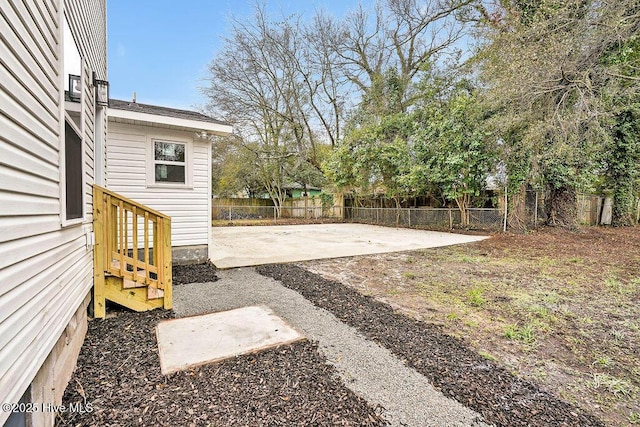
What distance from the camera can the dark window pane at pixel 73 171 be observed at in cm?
230

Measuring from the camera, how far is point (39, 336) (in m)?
1.55

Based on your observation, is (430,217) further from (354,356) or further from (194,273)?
(354,356)

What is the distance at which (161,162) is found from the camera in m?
5.51

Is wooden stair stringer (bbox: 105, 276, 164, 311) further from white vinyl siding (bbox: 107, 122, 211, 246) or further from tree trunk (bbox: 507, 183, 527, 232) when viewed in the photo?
tree trunk (bbox: 507, 183, 527, 232)

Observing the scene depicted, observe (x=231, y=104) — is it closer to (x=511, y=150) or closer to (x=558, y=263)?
(x=511, y=150)

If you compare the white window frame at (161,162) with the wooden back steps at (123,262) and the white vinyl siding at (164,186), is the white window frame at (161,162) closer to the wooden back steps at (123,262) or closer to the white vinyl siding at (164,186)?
the white vinyl siding at (164,186)

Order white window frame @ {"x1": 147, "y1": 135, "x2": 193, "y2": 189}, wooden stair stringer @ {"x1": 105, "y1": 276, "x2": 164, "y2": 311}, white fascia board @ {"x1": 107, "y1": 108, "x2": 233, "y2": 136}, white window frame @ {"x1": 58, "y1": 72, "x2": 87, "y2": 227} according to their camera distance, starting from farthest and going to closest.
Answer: white window frame @ {"x1": 147, "y1": 135, "x2": 193, "y2": 189}, white fascia board @ {"x1": 107, "y1": 108, "x2": 233, "y2": 136}, wooden stair stringer @ {"x1": 105, "y1": 276, "x2": 164, "y2": 311}, white window frame @ {"x1": 58, "y1": 72, "x2": 87, "y2": 227}

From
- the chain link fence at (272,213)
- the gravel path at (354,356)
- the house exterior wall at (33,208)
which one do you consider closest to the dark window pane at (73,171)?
the house exterior wall at (33,208)

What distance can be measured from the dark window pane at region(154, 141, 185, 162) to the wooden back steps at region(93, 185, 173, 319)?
256 cm

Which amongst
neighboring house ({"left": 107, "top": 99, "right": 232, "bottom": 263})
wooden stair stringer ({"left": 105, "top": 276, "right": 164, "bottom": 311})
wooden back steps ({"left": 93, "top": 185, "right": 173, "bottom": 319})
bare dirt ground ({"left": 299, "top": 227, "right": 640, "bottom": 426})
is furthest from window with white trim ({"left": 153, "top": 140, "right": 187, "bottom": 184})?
bare dirt ground ({"left": 299, "top": 227, "right": 640, "bottom": 426})

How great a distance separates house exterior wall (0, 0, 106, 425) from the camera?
1.25 meters

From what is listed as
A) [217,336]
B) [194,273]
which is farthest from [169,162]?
[217,336]

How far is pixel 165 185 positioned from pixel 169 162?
44 centimetres

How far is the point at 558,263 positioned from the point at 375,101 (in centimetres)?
1101
